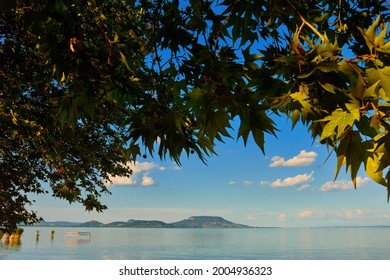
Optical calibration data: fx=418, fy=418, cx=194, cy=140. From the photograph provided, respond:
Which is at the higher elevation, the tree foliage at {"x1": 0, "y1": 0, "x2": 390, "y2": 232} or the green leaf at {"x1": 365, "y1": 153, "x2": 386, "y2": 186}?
the tree foliage at {"x1": 0, "y1": 0, "x2": 390, "y2": 232}

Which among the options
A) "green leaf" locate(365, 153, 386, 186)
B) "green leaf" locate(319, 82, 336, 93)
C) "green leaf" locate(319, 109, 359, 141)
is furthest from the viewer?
"green leaf" locate(319, 82, 336, 93)

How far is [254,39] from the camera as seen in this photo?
4.44 meters

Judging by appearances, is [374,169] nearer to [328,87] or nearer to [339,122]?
[339,122]

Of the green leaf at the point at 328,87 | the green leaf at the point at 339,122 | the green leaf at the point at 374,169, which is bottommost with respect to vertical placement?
the green leaf at the point at 374,169

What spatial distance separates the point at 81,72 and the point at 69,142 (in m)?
10.8

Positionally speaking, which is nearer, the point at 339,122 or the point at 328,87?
the point at 339,122

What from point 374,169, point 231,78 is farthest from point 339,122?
point 231,78

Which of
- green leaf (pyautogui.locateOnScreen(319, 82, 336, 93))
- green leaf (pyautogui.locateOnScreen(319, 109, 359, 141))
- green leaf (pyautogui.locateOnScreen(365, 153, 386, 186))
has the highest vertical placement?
green leaf (pyautogui.locateOnScreen(319, 82, 336, 93))

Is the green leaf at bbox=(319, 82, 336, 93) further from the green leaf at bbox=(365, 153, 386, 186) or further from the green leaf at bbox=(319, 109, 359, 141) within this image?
the green leaf at bbox=(365, 153, 386, 186)

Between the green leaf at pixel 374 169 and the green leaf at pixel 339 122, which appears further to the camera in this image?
the green leaf at pixel 374 169

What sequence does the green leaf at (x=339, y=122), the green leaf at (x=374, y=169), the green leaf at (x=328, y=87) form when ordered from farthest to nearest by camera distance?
the green leaf at (x=328, y=87), the green leaf at (x=374, y=169), the green leaf at (x=339, y=122)

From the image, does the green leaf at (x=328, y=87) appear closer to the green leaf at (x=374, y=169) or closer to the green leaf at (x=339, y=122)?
the green leaf at (x=339, y=122)

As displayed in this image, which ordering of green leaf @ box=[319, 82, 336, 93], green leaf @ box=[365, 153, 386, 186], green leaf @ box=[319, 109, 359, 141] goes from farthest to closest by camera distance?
green leaf @ box=[319, 82, 336, 93], green leaf @ box=[365, 153, 386, 186], green leaf @ box=[319, 109, 359, 141]
